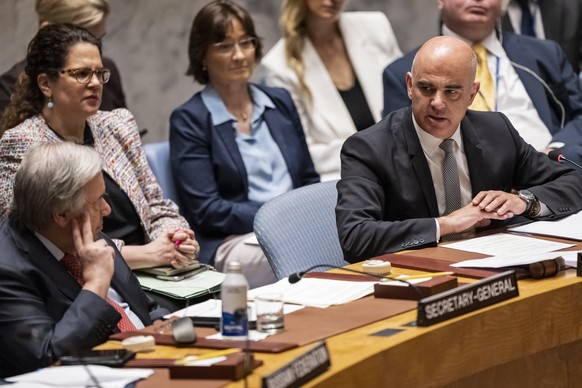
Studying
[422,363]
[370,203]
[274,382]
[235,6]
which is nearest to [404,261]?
[370,203]

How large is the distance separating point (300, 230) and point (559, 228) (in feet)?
2.67

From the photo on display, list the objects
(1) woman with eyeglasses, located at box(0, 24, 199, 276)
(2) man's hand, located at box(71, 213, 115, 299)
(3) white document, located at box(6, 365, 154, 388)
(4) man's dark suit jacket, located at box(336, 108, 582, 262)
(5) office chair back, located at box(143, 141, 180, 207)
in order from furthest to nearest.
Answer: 1. (5) office chair back, located at box(143, 141, 180, 207)
2. (1) woman with eyeglasses, located at box(0, 24, 199, 276)
3. (4) man's dark suit jacket, located at box(336, 108, 582, 262)
4. (2) man's hand, located at box(71, 213, 115, 299)
5. (3) white document, located at box(6, 365, 154, 388)

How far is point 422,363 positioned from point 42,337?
89 cm

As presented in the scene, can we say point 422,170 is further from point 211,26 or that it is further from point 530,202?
point 211,26

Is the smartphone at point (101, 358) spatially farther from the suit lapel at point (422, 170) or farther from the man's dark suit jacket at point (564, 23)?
the man's dark suit jacket at point (564, 23)

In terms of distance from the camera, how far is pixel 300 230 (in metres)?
3.65

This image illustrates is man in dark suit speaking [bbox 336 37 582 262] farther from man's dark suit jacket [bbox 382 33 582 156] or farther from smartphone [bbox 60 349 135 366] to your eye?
man's dark suit jacket [bbox 382 33 582 156]

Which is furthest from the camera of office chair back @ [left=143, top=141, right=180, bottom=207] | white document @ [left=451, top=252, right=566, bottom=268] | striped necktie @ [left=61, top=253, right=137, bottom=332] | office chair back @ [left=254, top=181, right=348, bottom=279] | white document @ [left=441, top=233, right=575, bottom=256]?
office chair back @ [left=143, top=141, right=180, bottom=207]

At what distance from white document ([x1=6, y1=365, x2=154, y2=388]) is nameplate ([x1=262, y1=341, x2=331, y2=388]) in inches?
12.9

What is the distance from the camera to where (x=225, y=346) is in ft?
8.15

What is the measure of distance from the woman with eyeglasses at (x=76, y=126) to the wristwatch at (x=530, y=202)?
1.14 meters

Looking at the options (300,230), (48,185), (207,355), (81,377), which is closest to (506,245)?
(300,230)

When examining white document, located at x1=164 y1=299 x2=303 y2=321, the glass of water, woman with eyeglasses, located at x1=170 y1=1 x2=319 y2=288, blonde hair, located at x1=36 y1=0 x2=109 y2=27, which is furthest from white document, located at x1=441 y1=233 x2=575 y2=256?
blonde hair, located at x1=36 y1=0 x2=109 y2=27

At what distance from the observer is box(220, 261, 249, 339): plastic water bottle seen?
2.51 meters
